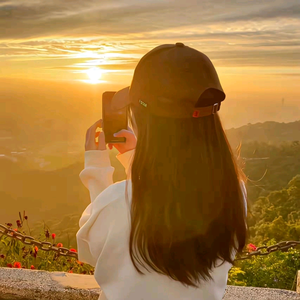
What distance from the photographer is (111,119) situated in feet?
4.57

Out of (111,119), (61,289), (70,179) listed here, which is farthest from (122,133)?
(70,179)

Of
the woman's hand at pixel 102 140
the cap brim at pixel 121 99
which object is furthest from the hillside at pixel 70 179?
the cap brim at pixel 121 99

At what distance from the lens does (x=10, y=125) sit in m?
5.32

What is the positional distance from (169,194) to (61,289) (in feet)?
4.56

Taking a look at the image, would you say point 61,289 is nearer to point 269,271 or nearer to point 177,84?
point 269,271

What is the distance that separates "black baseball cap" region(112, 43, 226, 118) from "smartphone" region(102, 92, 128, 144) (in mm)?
218

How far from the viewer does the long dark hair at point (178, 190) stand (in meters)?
1.13

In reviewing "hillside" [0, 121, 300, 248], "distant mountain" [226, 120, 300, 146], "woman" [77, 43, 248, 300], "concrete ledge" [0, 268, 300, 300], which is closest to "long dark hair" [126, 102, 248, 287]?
"woman" [77, 43, 248, 300]

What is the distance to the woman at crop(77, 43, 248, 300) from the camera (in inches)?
44.6

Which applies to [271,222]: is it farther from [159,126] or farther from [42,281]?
[159,126]

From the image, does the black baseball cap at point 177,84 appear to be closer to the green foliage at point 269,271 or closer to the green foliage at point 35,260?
the green foliage at point 269,271

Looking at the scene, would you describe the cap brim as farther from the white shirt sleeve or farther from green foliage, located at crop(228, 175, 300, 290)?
green foliage, located at crop(228, 175, 300, 290)

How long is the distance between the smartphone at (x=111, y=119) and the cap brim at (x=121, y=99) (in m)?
0.04

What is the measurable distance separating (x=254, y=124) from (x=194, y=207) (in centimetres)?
302
